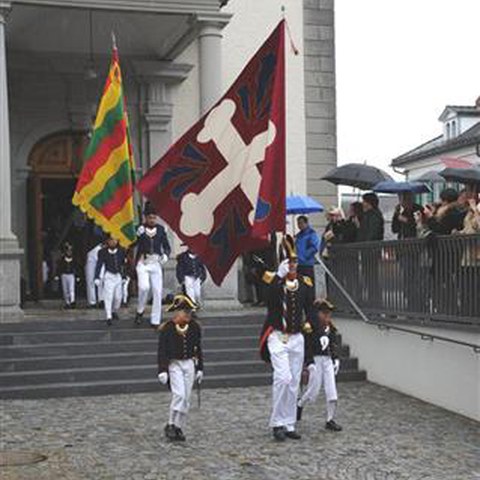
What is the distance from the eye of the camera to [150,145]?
2006 cm

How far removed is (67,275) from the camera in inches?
722

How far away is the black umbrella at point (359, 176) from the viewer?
15023mm

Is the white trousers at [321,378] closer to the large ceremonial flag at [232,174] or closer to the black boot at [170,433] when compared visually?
the black boot at [170,433]

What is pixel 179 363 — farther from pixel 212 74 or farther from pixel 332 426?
pixel 212 74

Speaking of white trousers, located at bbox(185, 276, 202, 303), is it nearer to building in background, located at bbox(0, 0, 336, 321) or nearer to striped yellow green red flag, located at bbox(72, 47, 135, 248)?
striped yellow green red flag, located at bbox(72, 47, 135, 248)

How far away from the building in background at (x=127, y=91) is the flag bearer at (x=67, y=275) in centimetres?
91

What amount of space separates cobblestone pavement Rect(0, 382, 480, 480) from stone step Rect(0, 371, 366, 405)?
23cm

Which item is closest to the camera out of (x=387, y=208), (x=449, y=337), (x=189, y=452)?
(x=189, y=452)

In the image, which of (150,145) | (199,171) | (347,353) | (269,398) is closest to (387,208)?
(150,145)

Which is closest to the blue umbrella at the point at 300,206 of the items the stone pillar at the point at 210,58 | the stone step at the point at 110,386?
the stone pillar at the point at 210,58

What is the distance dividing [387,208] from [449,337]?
2375 centimetres

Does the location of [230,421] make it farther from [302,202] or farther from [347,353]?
[302,202]

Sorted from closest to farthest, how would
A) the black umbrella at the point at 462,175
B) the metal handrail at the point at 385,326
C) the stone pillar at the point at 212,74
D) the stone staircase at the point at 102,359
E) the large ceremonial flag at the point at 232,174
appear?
the large ceremonial flag at the point at 232,174 → the metal handrail at the point at 385,326 → the black umbrella at the point at 462,175 → the stone staircase at the point at 102,359 → the stone pillar at the point at 212,74

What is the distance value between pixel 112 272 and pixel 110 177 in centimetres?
237
